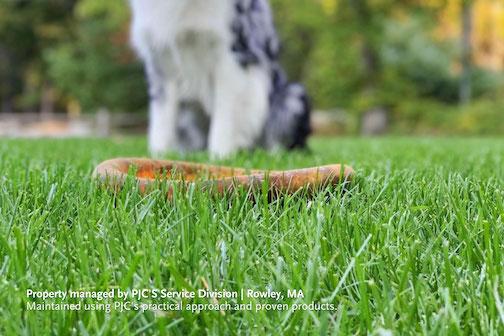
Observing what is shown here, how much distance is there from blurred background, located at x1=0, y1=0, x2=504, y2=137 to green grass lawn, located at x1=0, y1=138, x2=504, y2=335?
14.4 metres

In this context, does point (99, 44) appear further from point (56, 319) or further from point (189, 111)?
point (56, 319)

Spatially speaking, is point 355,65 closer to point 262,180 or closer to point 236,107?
point 236,107

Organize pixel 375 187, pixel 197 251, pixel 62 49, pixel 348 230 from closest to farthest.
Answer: pixel 197 251 → pixel 348 230 → pixel 375 187 → pixel 62 49

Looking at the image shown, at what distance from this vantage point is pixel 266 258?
1074mm

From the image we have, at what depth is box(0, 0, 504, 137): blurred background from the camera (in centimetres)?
1587

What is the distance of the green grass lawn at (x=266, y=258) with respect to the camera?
817mm

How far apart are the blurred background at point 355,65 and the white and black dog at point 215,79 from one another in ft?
37.6

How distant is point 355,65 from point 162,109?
15191 millimetres

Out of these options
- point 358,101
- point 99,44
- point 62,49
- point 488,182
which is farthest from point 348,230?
point 62,49

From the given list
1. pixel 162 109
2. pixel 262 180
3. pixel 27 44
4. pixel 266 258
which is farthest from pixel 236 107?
pixel 27 44

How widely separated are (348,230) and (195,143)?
3337mm

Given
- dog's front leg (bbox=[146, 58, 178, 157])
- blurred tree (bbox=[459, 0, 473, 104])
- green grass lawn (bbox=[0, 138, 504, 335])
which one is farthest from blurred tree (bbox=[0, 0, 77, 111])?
green grass lawn (bbox=[0, 138, 504, 335])

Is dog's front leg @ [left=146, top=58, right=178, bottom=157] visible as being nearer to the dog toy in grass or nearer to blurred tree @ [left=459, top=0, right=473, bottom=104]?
the dog toy in grass

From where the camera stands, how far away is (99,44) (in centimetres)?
2008
